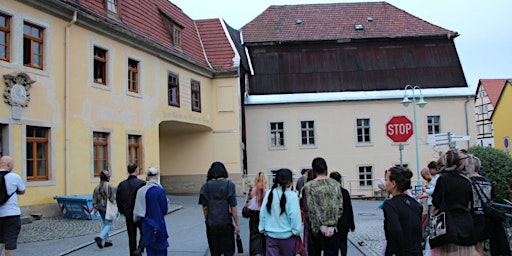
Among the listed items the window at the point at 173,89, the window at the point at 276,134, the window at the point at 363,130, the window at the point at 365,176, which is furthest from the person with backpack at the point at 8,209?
the window at the point at 363,130

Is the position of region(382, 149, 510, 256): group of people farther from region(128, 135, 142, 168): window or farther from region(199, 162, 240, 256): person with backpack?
region(128, 135, 142, 168): window

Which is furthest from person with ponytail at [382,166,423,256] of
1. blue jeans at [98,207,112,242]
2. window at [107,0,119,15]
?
window at [107,0,119,15]

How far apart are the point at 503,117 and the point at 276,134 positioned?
29.7m

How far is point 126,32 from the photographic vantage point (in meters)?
19.8

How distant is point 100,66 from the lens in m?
19.0

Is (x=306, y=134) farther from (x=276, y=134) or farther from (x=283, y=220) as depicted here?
(x=283, y=220)

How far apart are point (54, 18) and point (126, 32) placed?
3686 millimetres

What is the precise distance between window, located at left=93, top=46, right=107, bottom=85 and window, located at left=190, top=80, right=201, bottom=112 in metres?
7.50

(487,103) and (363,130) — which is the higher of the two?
(487,103)

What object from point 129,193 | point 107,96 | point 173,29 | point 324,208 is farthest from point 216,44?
point 324,208

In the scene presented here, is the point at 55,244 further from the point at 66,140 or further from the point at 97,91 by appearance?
the point at 97,91

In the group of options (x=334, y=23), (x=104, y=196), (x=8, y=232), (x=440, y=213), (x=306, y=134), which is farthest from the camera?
(x=334, y=23)

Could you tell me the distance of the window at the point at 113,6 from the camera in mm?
19753

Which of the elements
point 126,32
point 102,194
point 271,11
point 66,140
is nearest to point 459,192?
point 102,194
